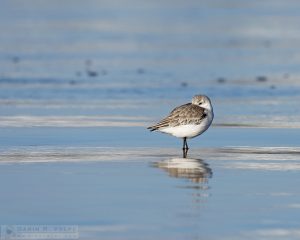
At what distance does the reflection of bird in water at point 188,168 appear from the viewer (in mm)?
11625

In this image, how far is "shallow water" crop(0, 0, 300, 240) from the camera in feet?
31.8

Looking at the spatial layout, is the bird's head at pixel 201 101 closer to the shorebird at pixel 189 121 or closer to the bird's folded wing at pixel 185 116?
the shorebird at pixel 189 121

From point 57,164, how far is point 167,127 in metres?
2.13

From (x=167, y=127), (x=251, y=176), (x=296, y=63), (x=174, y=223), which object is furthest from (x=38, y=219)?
(x=296, y=63)

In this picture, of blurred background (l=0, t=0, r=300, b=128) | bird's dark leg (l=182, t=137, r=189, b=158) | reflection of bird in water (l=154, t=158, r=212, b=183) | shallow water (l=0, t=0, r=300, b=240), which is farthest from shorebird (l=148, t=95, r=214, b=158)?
blurred background (l=0, t=0, r=300, b=128)

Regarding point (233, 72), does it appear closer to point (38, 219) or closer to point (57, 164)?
point (57, 164)

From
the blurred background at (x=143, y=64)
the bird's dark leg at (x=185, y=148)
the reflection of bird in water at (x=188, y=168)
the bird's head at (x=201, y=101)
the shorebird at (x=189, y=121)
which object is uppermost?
the blurred background at (x=143, y=64)

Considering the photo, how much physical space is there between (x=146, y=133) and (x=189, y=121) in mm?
1556

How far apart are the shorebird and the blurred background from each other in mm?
2153

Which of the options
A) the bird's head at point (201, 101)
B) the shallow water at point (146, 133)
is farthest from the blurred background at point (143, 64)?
the bird's head at point (201, 101)

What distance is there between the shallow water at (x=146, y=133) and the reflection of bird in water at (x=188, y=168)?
1 centimetres

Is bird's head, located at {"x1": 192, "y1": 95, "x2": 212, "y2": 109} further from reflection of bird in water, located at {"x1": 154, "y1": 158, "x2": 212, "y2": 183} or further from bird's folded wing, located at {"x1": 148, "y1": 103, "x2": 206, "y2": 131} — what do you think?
reflection of bird in water, located at {"x1": 154, "y1": 158, "x2": 212, "y2": 183}

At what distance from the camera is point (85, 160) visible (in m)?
12.8

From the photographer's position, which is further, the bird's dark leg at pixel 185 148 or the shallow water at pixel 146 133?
the bird's dark leg at pixel 185 148
